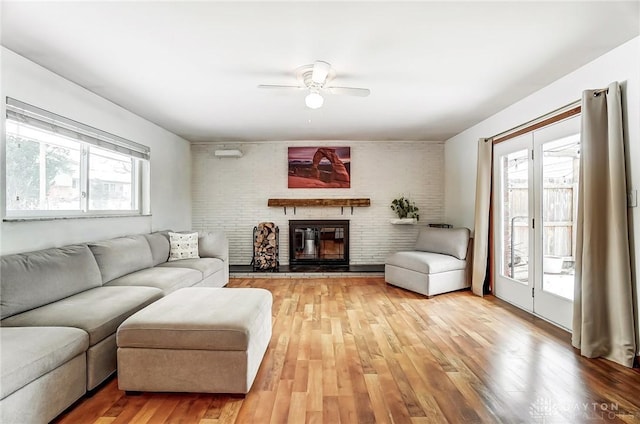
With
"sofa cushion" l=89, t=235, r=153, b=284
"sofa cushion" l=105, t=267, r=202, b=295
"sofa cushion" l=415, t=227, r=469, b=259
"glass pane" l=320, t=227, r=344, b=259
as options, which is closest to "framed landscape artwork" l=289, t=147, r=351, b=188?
"glass pane" l=320, t=227, r=344, b=259

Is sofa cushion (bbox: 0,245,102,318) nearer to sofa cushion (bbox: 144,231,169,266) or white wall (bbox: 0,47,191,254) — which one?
white wall (bbox: 0,47,191,254)

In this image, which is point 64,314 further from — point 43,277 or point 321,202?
point 321,202

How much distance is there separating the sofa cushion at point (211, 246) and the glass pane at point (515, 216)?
3.91 metres

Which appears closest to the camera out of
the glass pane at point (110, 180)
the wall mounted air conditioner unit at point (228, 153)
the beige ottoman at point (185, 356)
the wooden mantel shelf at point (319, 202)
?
the beige ottoman at point (185, 356)

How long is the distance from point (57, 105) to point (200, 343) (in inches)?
107

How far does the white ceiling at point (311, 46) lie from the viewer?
2023 millimetres

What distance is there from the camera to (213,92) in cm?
347

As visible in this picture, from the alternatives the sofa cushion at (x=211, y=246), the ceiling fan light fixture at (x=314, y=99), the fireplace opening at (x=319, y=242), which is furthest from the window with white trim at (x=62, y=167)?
the fireplace opening at (x=319, y=242)

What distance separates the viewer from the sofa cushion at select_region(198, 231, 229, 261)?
477 cm

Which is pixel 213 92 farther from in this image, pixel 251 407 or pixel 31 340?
pixel 251 407

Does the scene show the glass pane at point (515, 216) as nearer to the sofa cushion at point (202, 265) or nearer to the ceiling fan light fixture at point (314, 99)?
the ceiling fan light fixture at point (314, 99)

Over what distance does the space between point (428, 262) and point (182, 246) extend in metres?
3.41

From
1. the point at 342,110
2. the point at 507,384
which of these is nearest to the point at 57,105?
the point at 342,110

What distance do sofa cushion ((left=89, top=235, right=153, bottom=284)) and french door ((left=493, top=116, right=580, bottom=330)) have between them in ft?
14.5
